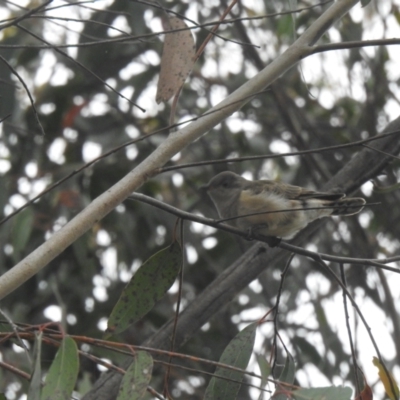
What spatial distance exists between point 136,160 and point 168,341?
2365 millimetres

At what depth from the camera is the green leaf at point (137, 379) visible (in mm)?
1829

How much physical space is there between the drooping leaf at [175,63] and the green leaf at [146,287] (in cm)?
49

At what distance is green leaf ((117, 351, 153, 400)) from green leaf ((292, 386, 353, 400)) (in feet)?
1.23

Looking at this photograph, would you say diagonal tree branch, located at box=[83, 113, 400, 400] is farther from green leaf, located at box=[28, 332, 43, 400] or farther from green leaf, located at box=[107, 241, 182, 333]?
Result: green leaf, located at box=[28, 332, 43, 400]

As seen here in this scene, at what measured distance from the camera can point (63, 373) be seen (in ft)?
5.96

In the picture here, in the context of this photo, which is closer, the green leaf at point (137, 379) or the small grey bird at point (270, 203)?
the green leaf at point (137, 379)

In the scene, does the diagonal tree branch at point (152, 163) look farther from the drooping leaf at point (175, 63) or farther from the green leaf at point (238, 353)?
the green leaf at point (238, 353)

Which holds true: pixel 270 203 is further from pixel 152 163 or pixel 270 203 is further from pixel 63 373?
pixel 63 373

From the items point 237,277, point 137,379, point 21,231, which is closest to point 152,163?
point 137,379

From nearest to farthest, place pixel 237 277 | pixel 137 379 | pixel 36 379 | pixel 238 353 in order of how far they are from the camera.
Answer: pixel 36 379 < pixel 137 379 < pixel 238 353 < pixel 237 277

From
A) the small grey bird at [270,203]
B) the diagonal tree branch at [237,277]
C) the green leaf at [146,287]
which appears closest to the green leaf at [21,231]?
the small grey bird at [270,203]

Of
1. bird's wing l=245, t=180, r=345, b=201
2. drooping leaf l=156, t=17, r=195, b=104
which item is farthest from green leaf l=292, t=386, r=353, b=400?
bird's wing l=245, t=180, r=345, b=201

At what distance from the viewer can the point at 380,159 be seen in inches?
115

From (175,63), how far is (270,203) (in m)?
1.55
